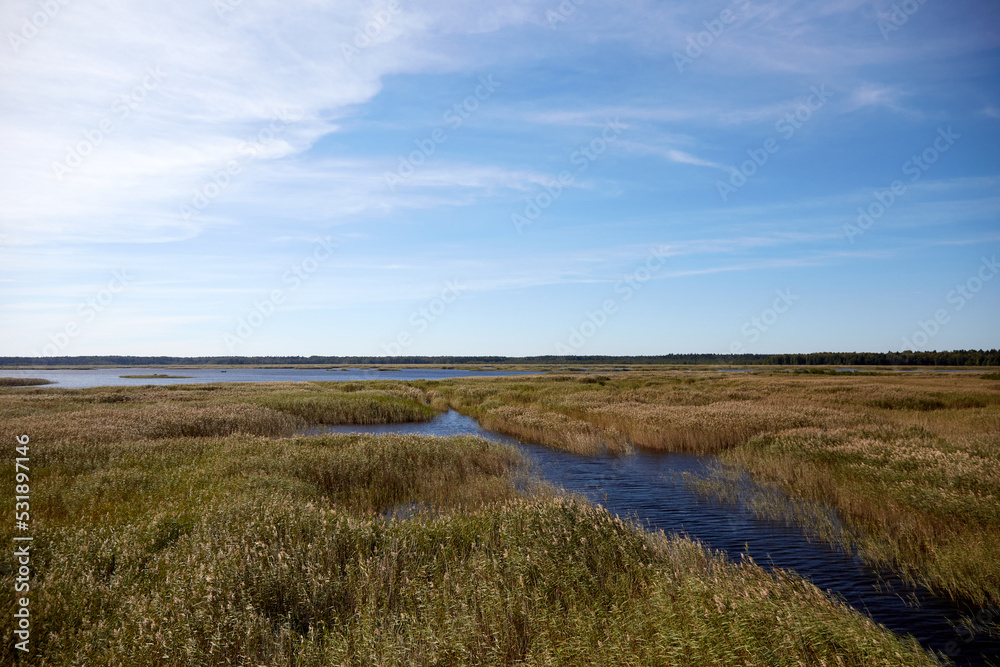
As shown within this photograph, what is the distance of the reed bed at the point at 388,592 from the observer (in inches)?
223

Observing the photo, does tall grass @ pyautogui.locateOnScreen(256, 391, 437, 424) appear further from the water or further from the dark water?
the water

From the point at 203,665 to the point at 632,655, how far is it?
4736mm

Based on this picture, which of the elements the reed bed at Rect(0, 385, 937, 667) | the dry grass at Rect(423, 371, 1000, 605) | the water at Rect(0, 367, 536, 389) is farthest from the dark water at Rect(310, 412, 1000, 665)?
the water at Rect(0, 367, 536, 389)

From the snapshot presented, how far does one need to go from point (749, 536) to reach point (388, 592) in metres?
9.48

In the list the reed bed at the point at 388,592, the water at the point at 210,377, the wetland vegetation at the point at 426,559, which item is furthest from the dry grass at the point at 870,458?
the water at the point at 210,377

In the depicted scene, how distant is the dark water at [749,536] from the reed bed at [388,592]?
139 centimetres

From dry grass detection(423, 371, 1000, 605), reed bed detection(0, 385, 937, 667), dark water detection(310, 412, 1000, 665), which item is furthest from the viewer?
dry grass detection(423, 371, 1000, 605)

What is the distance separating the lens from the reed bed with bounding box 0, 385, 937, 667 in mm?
5668

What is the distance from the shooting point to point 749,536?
1255 centimetres

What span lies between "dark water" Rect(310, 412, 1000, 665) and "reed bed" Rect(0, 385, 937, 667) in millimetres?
1387

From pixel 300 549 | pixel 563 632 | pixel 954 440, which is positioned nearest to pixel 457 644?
pixel 563 632

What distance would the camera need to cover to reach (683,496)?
16344 millimetres

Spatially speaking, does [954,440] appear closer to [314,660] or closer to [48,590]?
[314,660]

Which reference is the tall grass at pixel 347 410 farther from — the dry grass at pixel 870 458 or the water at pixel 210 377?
the water at pixel 210 377
